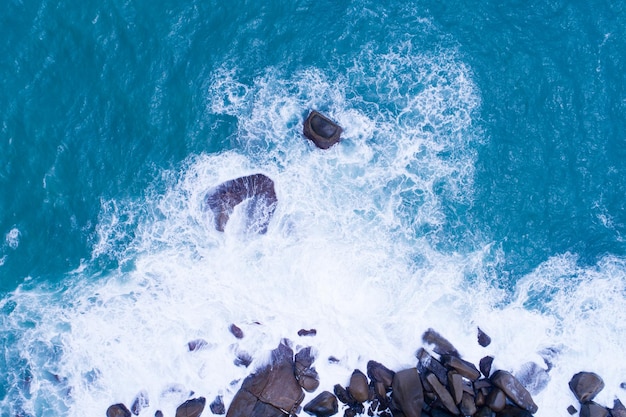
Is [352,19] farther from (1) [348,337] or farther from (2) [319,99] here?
(1) [348,337]

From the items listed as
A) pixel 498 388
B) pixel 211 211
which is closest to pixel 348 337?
pixel 498 388

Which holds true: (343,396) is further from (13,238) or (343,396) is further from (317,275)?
(13,238)

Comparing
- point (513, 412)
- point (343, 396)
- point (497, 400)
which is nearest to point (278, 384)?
point (343, 396)

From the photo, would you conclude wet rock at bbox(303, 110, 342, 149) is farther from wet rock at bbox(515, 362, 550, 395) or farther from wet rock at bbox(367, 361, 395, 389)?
wet rock at bbox(515, 362, 550, 395)

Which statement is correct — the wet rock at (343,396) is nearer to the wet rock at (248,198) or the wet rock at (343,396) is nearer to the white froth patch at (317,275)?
the white froth patch at (317,275)

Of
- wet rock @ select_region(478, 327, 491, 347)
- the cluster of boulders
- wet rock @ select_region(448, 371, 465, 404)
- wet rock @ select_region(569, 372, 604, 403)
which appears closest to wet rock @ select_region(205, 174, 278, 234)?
wet rock @ select_region(448, 371, 465, 404)
